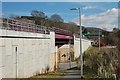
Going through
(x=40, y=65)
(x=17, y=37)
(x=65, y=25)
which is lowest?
(x=40, y=65)

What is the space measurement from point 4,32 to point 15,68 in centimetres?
396

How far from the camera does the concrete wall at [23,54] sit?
18.7 meters

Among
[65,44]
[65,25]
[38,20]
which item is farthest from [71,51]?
[65,25]

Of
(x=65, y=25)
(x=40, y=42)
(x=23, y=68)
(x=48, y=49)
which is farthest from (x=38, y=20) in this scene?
(x=23, y=68)

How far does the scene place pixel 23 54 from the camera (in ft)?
79.2

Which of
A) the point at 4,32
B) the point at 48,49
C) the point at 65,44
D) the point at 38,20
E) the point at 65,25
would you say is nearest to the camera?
the point at 4,32

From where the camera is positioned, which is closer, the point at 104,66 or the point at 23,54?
the point at 104,66

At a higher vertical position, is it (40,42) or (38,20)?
(38,20)

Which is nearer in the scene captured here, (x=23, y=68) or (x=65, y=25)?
(x=23, y=68)

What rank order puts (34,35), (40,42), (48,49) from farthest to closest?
(48,49)
(40,42)
(34,35)

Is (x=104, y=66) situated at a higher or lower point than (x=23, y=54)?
lower

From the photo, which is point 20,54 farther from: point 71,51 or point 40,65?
point 71,51

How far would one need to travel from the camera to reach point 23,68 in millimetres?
24234

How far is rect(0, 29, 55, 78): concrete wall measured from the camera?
18.7 m
